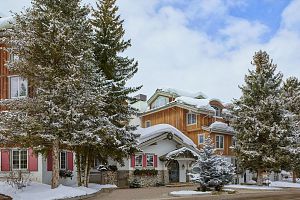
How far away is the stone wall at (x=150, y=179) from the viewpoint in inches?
1492

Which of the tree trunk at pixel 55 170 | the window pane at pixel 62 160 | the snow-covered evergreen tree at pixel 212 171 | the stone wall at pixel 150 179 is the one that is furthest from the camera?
the stone wall at pixel 150 179

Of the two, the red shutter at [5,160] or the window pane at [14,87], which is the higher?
the window pane at [14,87]

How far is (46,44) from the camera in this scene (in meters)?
23.7

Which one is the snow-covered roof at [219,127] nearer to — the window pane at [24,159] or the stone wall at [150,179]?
the stone wall at [150,179]

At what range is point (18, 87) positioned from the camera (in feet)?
101

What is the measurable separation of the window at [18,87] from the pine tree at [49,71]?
6137 mm

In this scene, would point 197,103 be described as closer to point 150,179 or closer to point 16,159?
point 150,179

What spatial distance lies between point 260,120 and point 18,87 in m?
21.6

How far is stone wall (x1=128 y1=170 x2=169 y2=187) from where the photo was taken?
37.9 meters

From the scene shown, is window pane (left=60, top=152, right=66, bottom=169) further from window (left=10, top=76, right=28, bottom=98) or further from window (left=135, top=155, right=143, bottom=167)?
window (left=135, top=155, right=143, bottom=167)

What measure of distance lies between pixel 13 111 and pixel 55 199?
20.3ft

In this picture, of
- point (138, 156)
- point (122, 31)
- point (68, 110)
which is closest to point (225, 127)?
point (138, 156)

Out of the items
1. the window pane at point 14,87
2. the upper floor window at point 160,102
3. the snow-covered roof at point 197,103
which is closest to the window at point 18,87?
the window pane at point 14,87

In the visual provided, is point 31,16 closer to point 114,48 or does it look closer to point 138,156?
point 114,48
